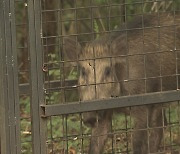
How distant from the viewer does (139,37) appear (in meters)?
6.69

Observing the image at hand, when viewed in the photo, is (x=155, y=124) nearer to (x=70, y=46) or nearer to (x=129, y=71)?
(x=129, y=71)

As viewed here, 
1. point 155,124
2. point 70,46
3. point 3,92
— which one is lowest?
point 155,124

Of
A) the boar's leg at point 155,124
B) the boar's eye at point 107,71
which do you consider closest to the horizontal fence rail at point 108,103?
the boar's eye at point 107,71

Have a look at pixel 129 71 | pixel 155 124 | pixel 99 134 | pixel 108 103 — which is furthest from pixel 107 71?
pixel 108 103

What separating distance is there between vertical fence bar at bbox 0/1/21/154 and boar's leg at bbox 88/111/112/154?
1127 mm

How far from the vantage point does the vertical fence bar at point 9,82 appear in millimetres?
4691

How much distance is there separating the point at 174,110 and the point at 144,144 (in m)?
1.55

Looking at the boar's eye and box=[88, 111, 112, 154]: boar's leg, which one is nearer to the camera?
box=[88, 111, 112, 154]: boar's leg

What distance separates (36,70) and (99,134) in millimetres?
1308

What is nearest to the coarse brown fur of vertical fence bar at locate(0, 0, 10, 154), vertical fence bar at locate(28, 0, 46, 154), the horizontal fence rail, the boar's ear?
the boar's ear

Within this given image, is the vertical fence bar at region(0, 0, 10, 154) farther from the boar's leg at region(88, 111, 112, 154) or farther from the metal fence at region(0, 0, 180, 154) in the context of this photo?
the boar's leg at region(88, 111, 112, 154)

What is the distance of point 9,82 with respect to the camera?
4715mm

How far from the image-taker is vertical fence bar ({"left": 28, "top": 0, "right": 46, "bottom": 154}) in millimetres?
4699

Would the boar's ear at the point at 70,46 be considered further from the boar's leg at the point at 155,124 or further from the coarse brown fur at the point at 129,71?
the boar's leg at the point at 155,124
